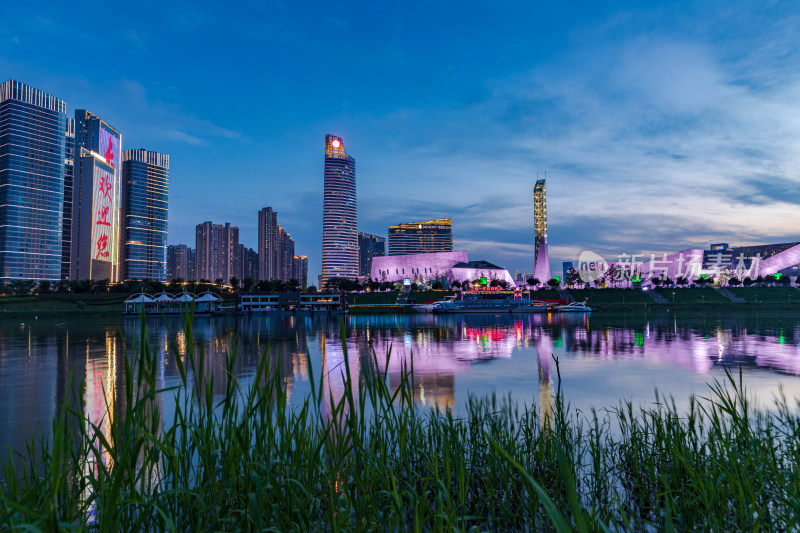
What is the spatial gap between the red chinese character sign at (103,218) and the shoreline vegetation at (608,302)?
82.9 metres

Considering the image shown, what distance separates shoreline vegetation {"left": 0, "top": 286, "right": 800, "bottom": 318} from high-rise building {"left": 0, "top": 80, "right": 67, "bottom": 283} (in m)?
68.4

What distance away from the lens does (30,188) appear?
169750 mm

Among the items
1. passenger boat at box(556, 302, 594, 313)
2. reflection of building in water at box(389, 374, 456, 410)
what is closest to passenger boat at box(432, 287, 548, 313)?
passenger boat at box(556, 302, 594, 313)

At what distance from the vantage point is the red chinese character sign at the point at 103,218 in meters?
188

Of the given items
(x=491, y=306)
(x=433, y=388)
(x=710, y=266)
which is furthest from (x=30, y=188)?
(x=710, y=266)

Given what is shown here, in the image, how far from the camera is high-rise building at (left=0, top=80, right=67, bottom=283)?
162875 mm

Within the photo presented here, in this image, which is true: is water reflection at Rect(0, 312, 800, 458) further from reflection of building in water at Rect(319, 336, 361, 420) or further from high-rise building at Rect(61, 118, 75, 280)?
high-rise building at Rect(61, 118, 75, 280)

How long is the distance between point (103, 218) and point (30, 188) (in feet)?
91.6

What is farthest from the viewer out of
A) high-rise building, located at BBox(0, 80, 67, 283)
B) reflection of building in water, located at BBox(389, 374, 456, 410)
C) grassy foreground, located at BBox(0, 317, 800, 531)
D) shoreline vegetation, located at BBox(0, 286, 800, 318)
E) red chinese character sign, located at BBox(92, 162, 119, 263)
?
red chinese character sign, located at BBox(92, 162, 119, 263)

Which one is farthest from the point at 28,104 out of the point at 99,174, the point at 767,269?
the point at 767,269

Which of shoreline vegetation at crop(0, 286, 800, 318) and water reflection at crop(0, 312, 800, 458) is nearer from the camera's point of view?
water reflection at crop(0, 312, 800, 458)

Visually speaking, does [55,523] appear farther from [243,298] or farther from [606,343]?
[243,298]

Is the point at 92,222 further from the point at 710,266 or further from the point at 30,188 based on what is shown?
the point at 710,266

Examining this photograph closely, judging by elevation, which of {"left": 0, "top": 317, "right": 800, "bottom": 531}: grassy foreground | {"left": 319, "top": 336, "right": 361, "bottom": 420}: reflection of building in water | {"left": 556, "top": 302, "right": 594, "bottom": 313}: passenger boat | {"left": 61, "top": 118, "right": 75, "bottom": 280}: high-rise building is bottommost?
{"left": 556, "top": 302, "right": 594, "bottom": 313}: passenger boat
